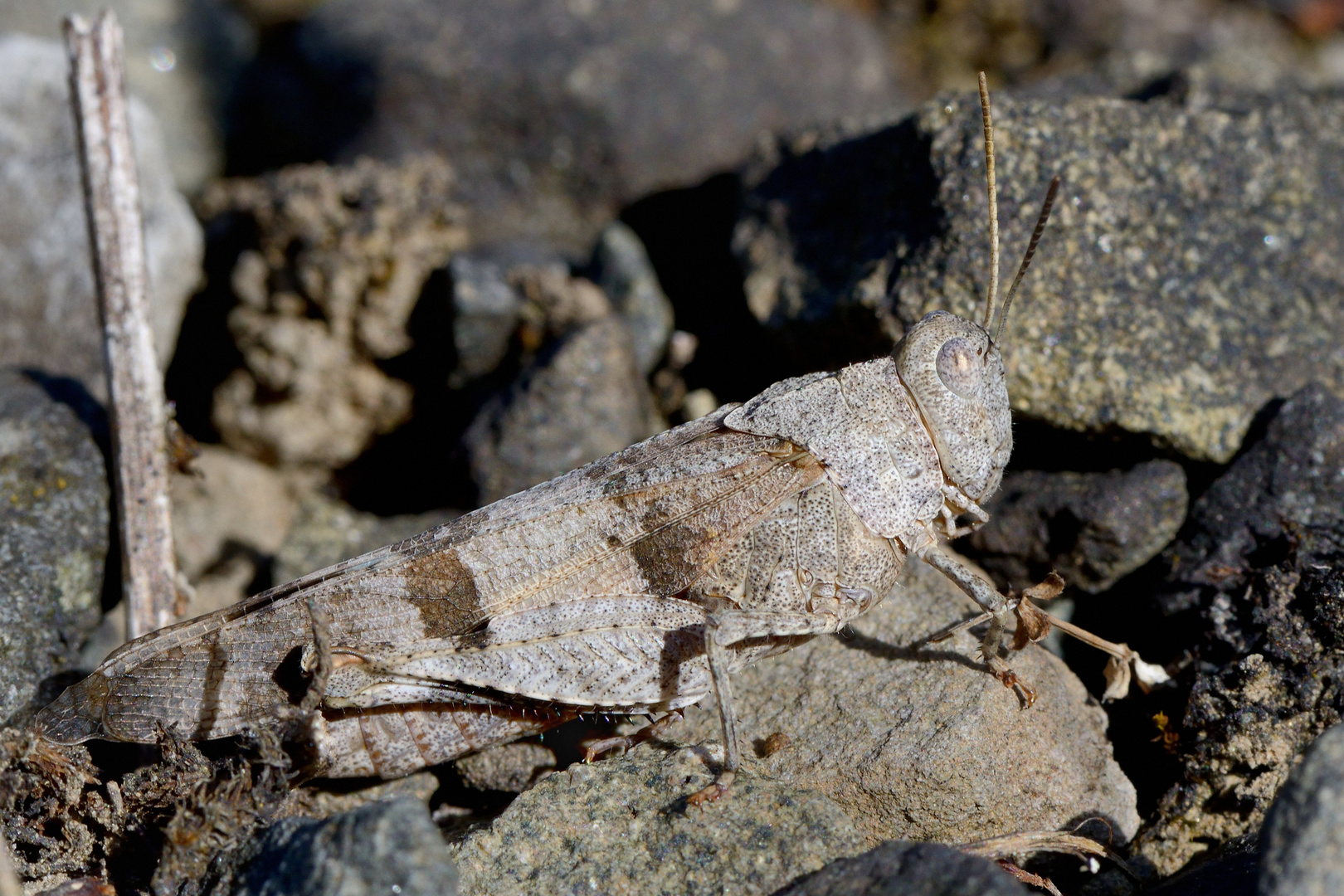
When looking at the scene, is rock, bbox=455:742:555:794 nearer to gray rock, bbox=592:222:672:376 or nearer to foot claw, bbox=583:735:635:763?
foot claw, bbox=583:735:635:763

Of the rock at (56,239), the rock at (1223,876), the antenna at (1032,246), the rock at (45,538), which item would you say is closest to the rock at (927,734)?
the rock at (1223,876)

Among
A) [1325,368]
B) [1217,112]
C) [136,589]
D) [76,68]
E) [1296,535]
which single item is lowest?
[1296,535]

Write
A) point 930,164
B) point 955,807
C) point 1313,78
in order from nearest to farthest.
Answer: point 955,807 → point 930,164 → point 1313,78

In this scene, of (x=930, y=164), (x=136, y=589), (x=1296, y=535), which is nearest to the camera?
A: (x=1296, y=535)

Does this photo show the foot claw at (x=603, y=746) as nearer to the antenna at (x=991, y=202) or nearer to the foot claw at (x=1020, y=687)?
the foot claw at (x=1020, y=687)

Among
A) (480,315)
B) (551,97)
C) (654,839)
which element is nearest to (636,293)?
(480,315)

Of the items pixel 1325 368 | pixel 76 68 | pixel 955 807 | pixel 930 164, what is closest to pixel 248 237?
pixel 76 68

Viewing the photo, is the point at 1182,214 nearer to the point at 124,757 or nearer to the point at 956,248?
the point at 956,248
